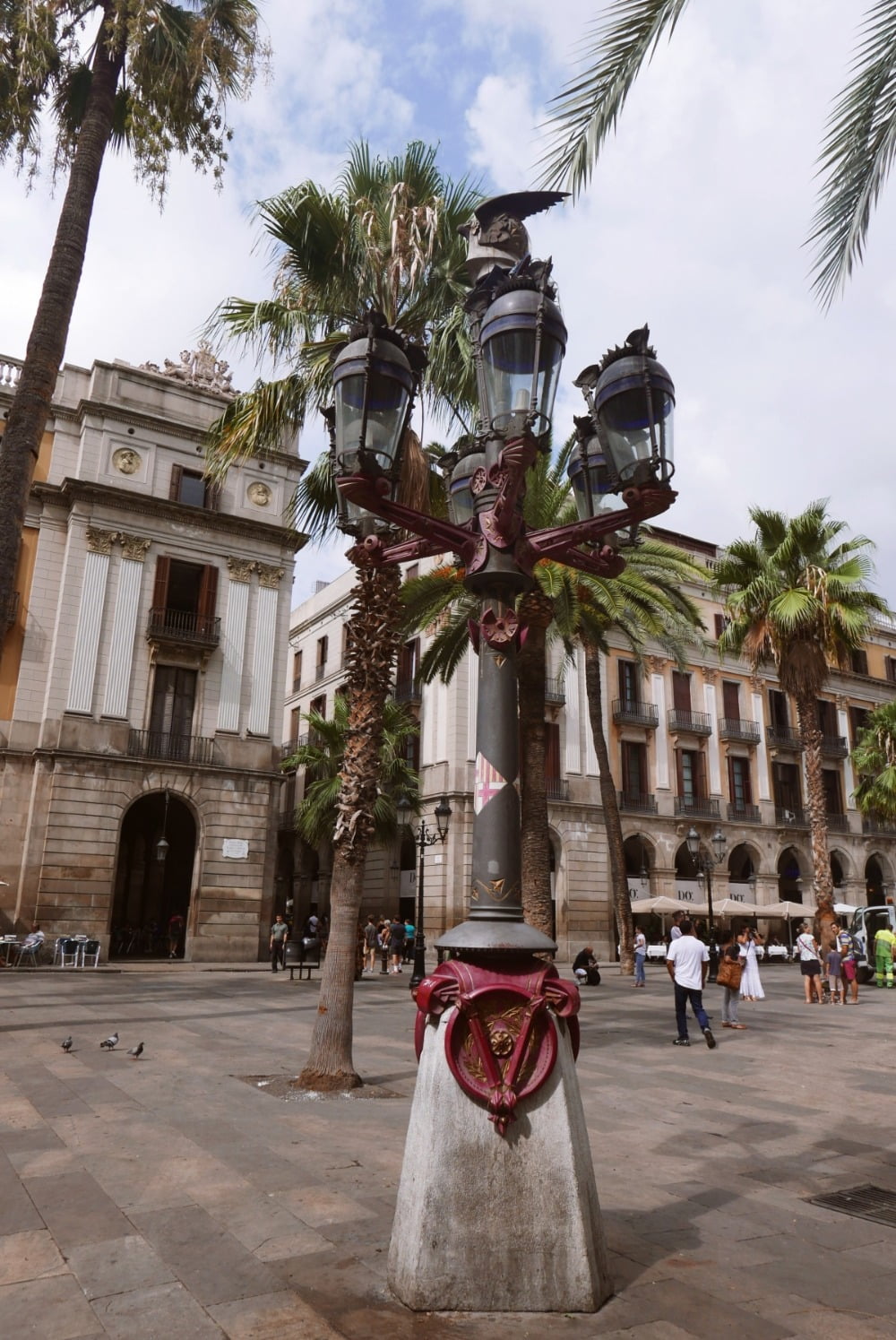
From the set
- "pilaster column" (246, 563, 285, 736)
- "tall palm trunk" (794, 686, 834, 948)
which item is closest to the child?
"tall palm trunk" (794, 686, 834, 948)

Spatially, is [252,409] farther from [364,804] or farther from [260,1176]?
[260,1176]

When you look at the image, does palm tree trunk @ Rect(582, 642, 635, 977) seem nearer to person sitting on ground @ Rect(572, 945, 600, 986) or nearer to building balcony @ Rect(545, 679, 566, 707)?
person sitting on ground @ Rect(572, 945, 600, 986)

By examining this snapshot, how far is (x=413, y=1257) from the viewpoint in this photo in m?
3.45

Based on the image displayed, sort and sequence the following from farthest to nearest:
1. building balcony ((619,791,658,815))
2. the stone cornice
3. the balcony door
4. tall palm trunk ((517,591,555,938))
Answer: building balcony ((619,791,658,815))
the balcony door
the stone cornice
tall palm trunk ((517,591,555,938))

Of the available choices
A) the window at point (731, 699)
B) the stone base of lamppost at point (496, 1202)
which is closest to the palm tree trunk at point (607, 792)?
the window at point (731, 699)

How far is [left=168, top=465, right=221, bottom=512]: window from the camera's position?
2764 cm

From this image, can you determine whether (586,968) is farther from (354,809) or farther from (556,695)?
(556,695)

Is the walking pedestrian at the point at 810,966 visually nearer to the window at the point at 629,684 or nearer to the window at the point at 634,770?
the window at the point at 634,770

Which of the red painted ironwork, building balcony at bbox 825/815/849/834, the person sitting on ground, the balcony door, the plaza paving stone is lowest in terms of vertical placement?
the plaza paving stone

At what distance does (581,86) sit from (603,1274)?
5.06 metres

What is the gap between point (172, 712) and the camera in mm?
26625

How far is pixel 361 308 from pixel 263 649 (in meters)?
18.9

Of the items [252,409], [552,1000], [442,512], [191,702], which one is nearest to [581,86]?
[552,1000]

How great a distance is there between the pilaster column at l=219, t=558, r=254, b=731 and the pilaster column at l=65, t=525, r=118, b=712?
360 centimetres
